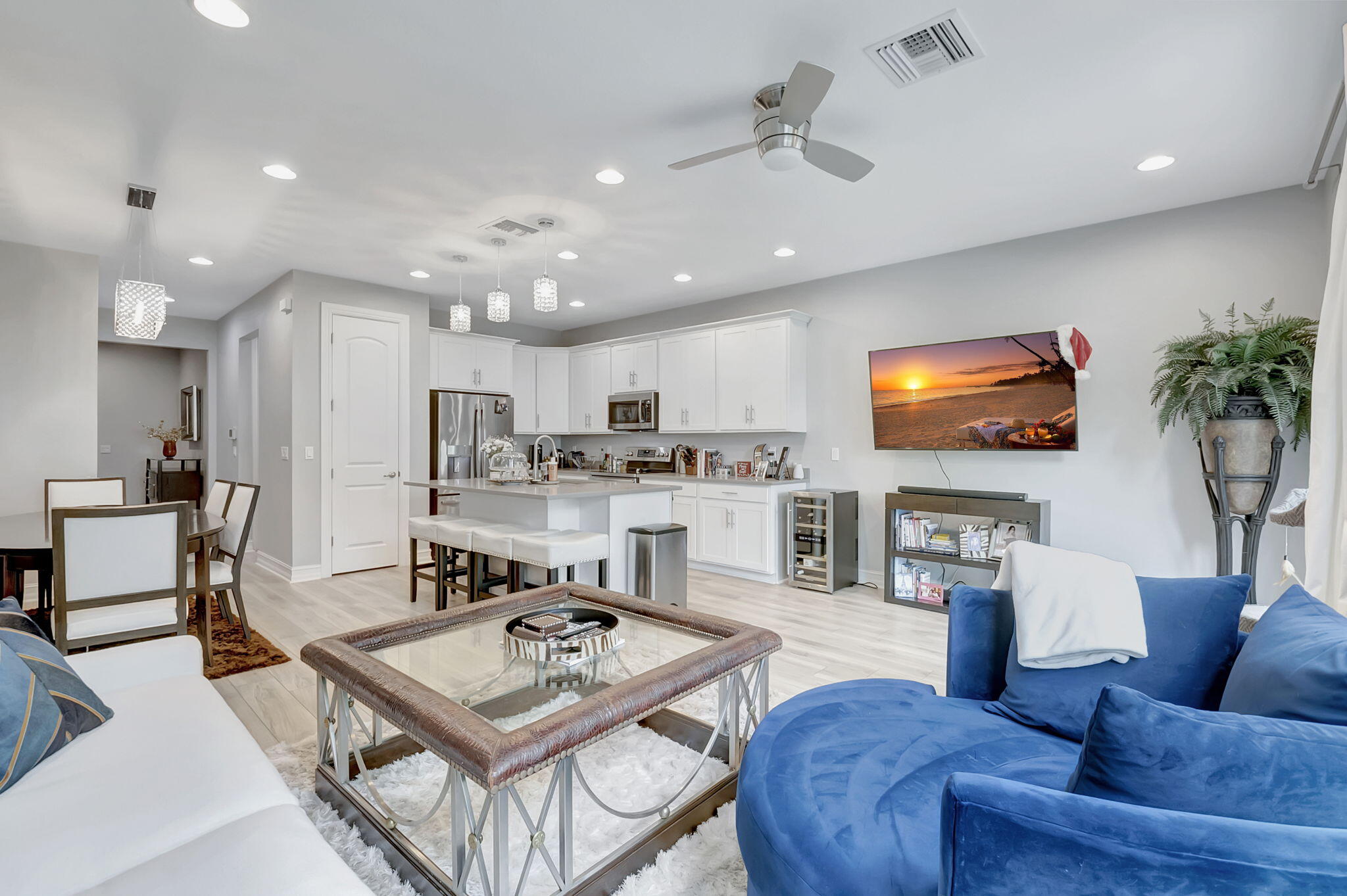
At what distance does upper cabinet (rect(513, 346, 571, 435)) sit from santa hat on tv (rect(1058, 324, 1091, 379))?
5.13 m

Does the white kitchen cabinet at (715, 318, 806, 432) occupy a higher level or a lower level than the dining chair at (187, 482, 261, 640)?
higher

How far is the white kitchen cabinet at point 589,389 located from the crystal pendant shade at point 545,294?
304cm

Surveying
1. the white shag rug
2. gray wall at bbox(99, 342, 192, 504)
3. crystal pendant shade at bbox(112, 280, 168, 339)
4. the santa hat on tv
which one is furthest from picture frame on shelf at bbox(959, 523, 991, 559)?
gray wall at bbox(99, 342, 192, 504)

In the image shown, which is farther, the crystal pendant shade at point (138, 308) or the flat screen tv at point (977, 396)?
the flat screen tv at point (977, 396)

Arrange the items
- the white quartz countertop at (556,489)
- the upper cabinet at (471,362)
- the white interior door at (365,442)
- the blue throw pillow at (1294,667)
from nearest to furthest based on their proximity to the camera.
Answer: the blue throw pillow at (1294,667) < the white quartz countertop at (556,489) < the white interior door at (365,442) < the upper cabinet at (471,362)

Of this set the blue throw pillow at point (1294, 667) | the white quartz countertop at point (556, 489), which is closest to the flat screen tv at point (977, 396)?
the white quartz countertop at point (556, 489)

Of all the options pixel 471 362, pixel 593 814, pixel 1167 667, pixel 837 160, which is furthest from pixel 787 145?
pixel 471 362

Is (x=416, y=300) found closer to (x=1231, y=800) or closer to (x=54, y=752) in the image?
(x=54, y=752)

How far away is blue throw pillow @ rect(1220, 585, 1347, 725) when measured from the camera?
3.04 ft

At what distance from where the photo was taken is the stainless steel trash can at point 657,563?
13.1ft

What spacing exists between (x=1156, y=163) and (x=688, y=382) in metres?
3.86

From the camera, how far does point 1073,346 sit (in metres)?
3.89

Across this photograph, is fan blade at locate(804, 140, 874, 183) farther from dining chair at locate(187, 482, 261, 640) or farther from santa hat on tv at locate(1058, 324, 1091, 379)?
dining chair at locate(187, 482, 261, 640)

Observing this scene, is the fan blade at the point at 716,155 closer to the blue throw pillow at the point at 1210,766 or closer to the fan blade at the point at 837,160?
the fan blade at the point at 837,160
